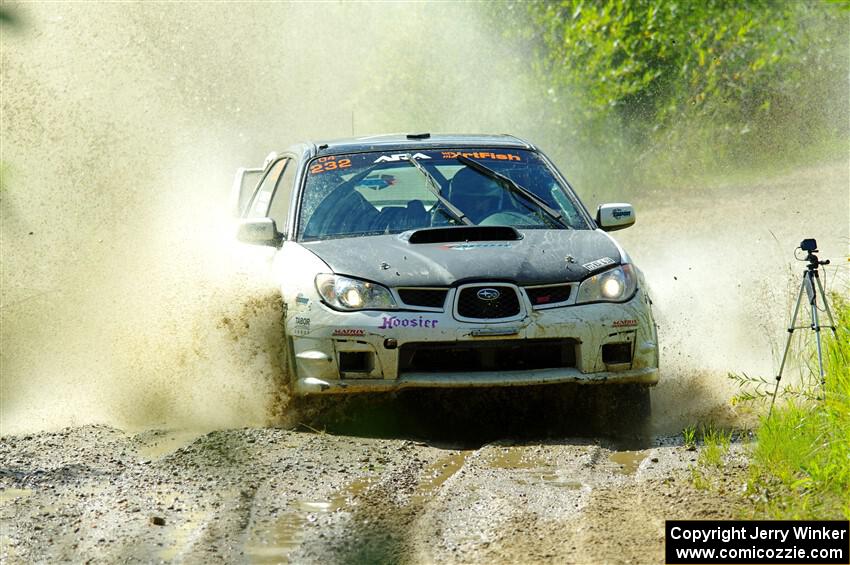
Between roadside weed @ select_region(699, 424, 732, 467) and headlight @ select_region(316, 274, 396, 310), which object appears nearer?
roadside weed @ select_region(699, 424, 732, 467)

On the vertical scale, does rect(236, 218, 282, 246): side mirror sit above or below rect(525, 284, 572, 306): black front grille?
above

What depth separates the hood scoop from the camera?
768cm

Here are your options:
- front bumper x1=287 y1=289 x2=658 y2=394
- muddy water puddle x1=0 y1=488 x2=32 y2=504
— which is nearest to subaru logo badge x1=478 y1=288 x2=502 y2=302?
front bumper x1=287 y1=289 x2=658 y2=394

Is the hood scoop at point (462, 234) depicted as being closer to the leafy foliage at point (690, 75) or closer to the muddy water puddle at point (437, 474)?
the muddy water puddle at point (437, 474)

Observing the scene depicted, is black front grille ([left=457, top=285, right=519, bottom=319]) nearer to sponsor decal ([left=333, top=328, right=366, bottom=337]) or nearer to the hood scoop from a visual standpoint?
sponsor decal ([left=333, top=328, right=366, bottom=337])

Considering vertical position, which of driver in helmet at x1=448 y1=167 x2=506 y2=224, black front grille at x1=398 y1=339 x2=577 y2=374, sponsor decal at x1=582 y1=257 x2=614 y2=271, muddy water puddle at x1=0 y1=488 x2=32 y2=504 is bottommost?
muddy water puddle at x1=0 y1=488 x2=32 y2=504

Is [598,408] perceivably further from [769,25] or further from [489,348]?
[769,25]

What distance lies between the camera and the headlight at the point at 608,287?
7.23m

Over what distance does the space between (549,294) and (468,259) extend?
438 mm

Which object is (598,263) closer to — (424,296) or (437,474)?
(424,296)

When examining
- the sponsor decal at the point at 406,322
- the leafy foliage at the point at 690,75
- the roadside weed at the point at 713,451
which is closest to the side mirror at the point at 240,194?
the sponsor decal at the point at 406,322

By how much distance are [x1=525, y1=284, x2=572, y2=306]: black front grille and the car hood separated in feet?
0.12

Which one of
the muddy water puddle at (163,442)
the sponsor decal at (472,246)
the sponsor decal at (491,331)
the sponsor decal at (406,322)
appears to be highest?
the sponsor decal at (472,246)

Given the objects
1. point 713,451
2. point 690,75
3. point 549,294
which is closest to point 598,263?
point 549,294
